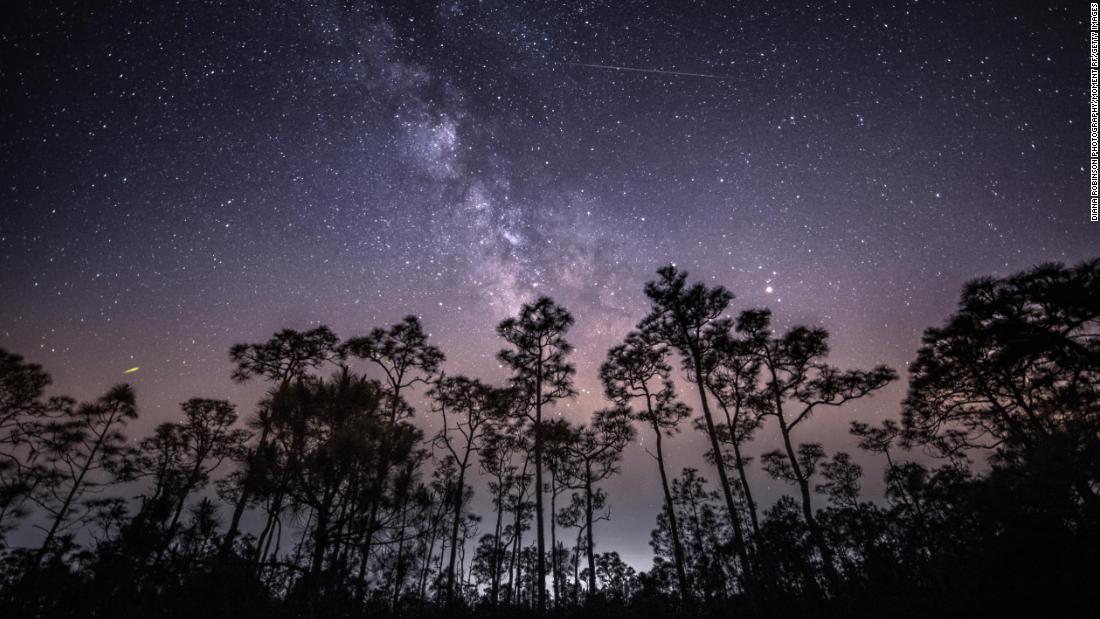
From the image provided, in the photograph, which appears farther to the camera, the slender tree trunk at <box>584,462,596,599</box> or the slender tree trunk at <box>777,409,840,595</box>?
the slender tree trunk at <box>584,462,596,599</box>

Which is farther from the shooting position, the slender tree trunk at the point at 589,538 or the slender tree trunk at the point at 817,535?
the slender tree trunk at the point at 589,538

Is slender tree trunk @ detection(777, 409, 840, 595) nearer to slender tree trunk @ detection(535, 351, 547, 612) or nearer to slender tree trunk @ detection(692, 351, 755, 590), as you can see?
slender tree trunk @ detection(692, 351, 755, 590)

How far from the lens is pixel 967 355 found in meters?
15.1

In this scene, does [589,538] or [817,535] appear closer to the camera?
[817,535]

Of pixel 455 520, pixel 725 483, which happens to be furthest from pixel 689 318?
pixel 455 520

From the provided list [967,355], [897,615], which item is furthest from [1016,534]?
[967,355]

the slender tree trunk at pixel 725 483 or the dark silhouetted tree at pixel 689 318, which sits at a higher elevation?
the dark silhouetted tree at pixel 689 318

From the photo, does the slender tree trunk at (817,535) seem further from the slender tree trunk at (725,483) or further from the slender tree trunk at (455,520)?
the slender tree trunk at (455,520)

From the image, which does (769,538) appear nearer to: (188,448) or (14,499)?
(14,499)

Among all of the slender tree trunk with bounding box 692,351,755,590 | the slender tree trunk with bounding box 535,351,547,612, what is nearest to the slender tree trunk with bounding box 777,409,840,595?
the slender tree trunk with bounding box 692,351,755,590

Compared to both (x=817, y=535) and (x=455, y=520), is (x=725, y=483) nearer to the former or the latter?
(x=817, y=535)

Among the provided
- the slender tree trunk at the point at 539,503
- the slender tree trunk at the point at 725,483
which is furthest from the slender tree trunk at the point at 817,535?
the slender tree trunk at the point at 539,503

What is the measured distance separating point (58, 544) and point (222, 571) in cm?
1227

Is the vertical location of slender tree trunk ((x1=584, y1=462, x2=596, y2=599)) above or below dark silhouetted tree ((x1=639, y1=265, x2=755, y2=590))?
below
